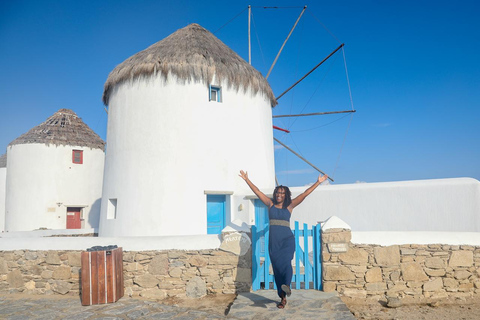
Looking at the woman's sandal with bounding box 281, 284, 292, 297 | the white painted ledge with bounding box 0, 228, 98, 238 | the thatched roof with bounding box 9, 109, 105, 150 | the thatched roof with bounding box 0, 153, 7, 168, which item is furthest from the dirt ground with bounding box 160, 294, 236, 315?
the thatched roof with bounding box 0, 153, 7, 168

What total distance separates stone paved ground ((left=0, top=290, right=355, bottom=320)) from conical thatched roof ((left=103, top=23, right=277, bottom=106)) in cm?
652

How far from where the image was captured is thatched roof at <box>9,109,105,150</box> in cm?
1797

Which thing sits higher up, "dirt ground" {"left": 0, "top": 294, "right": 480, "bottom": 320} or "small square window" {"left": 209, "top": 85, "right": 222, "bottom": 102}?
"small square window" {"left": 209, "top": 85, "right": 222, "bottom": 102}

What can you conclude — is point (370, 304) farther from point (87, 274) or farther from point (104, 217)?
point (104, 217)

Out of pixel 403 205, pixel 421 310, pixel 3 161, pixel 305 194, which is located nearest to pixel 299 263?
pixel 305 194

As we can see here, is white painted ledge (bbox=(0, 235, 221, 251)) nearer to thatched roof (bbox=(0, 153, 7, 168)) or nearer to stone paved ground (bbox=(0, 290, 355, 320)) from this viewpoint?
stone paved ground (bbox=(0, 290, 355, 320))

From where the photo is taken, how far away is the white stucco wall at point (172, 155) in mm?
10180

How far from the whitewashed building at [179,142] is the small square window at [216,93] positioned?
0.03 metres

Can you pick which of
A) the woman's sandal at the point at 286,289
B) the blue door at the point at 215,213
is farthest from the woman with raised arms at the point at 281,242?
the blue door at the point at 215,213

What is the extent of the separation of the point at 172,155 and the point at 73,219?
993cm

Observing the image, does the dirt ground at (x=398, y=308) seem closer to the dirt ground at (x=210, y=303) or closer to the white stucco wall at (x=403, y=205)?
the dirt ground at (x=210, y=303)

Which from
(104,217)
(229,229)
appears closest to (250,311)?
(229,229)

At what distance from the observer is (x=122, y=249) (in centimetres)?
654

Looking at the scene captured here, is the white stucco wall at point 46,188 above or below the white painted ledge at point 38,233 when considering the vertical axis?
above
